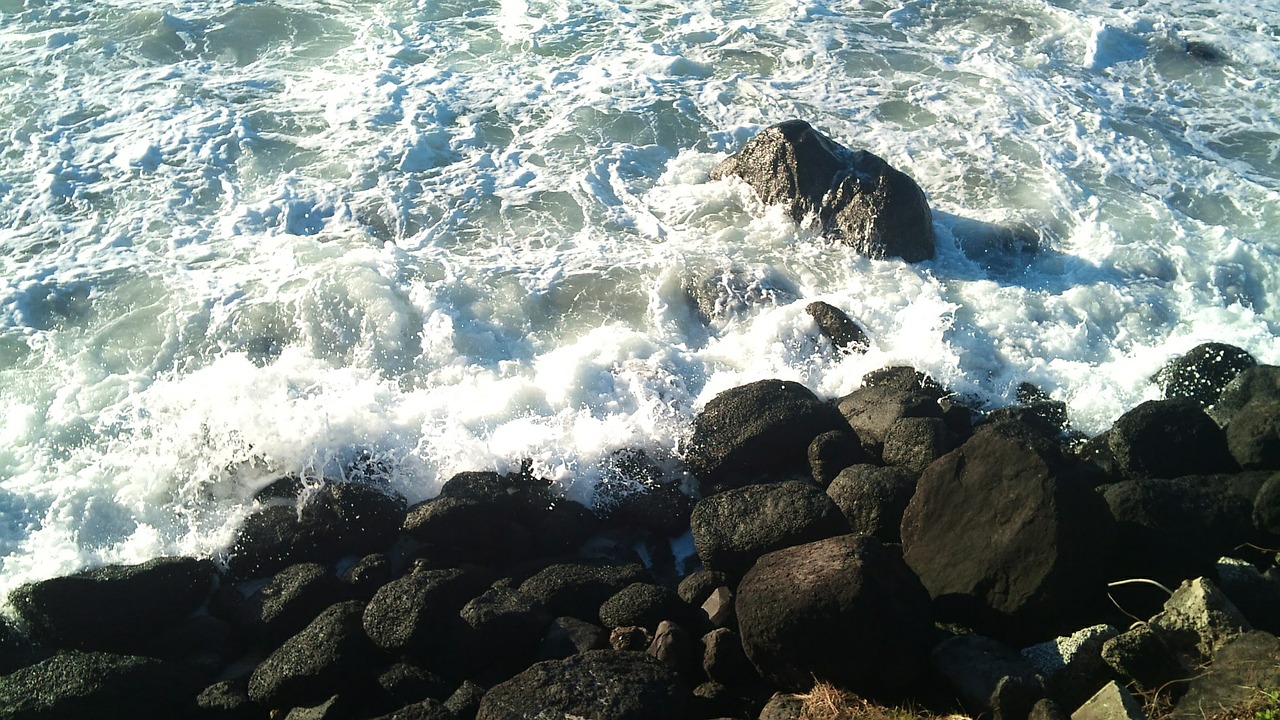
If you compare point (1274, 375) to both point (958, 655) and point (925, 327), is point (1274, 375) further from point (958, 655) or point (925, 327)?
point (958, 655)

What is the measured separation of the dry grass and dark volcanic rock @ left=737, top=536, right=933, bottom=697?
3.7 inches

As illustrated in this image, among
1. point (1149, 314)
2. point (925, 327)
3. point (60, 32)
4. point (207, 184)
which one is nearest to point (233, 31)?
point (60, 32)

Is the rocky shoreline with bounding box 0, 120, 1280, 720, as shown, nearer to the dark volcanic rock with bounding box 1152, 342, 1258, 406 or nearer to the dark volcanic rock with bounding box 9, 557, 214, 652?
the dark volcanic rock with bounding box 9, 557, 214, 652

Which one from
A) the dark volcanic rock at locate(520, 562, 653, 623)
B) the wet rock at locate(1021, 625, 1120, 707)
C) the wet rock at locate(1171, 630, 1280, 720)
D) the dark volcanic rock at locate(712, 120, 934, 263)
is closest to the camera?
the wet rock at locate(1171, 630, 1280, 720)

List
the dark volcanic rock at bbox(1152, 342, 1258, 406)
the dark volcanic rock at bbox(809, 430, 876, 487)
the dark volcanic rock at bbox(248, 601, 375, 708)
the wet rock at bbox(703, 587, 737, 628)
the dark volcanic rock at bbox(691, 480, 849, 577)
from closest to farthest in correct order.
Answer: the dark volcanic rock at bbox(248, 601, 375, 708) → the wet rock at bbox(703, 587, 737, 628) → the dark volcanic rock at bbox(691, 480, 849, 577) → the dark volcanic rock at bbox(809, 430, 876, 487) → the dark volcanic rock at bbox(1152, 342, 1258, 406)

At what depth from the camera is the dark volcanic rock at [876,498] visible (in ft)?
25.1

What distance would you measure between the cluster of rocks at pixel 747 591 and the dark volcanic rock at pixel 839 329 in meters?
1.59

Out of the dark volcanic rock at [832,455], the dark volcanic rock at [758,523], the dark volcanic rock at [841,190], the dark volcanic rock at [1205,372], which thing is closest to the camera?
the dark volcanic rock at [758,523]

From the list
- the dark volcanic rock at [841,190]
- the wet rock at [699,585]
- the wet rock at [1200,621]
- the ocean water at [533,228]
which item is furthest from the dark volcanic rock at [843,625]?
the dark volcanic rock at [841,190]

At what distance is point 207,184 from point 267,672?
851 cm

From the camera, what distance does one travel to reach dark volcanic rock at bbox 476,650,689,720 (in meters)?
5.92

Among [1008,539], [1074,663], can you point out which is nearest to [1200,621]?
[1074,663]

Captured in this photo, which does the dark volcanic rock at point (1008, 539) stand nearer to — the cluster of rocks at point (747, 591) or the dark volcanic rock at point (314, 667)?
the cluster of rocks at point (747, 591)

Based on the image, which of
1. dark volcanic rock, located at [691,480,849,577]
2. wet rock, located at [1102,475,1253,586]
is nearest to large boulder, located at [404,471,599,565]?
dark volcanic rock, located at [691,480,849,577]
